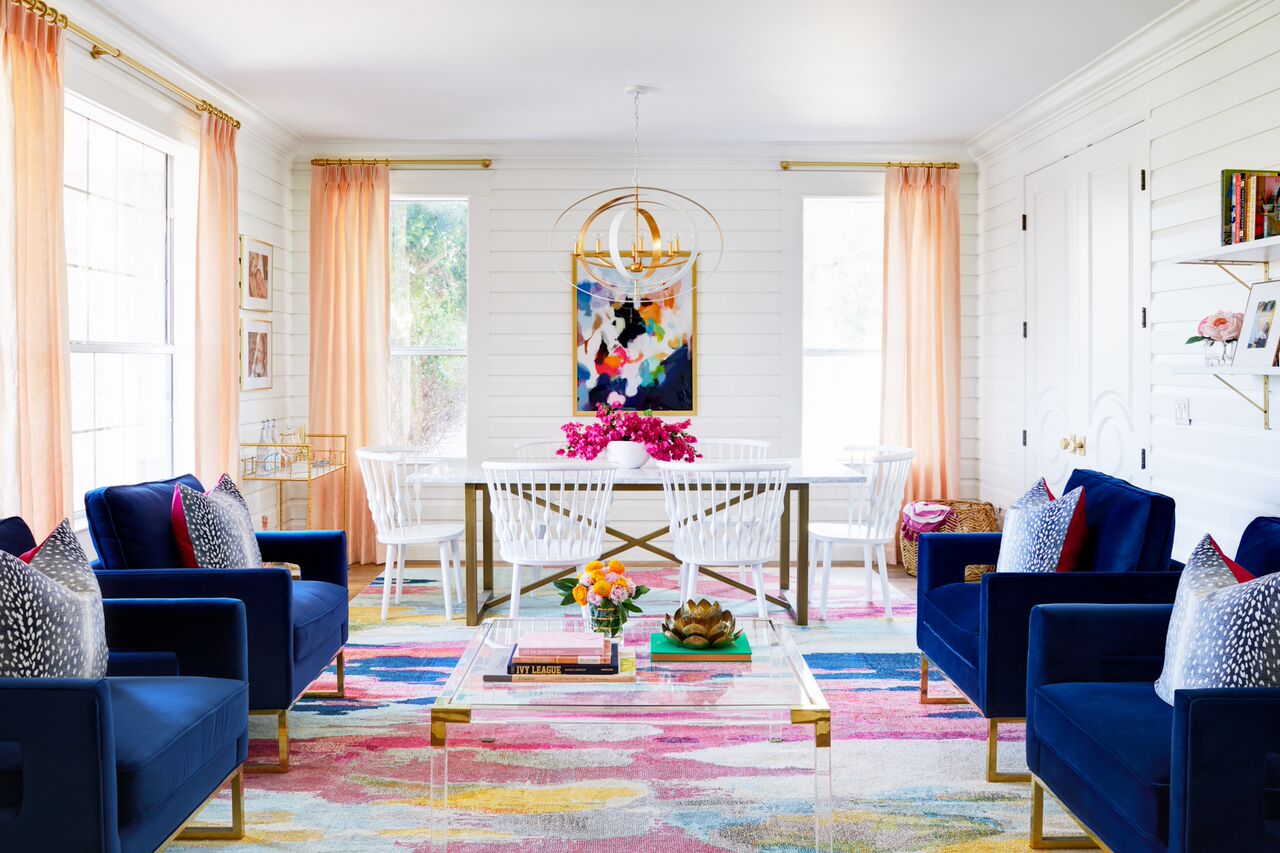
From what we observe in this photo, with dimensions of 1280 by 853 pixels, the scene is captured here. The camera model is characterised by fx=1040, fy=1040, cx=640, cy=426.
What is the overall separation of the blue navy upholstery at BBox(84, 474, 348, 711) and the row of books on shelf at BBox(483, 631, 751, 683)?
0.73 meters

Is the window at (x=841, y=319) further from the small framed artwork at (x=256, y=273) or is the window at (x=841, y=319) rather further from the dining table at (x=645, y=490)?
the small framed artwork at (x=256, y=273)

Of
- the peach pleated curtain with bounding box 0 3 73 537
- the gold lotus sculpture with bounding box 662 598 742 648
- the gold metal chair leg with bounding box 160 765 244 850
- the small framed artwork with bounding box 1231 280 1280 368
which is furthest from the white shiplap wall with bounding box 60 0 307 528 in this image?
the small framed artwork with bounding box 1231 280 1280 368

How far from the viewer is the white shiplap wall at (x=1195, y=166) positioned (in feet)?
12.0

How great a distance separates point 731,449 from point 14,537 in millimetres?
4125

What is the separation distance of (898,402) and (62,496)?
4585mm

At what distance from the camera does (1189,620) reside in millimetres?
2246

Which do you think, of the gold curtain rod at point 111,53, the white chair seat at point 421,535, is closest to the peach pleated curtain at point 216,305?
the gold curtain rod at point 111,53

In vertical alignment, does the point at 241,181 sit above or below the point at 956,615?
above

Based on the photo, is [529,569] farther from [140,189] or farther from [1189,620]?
[1189,620]

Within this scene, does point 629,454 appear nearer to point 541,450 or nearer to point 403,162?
point 541,450

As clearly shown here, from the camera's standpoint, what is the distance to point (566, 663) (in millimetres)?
2691

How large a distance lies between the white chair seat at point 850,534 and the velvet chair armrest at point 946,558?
4.12ft

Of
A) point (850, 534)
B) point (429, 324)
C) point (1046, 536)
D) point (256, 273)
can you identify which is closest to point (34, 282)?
point (256, 273)

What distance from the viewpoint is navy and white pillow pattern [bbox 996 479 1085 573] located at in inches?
124
